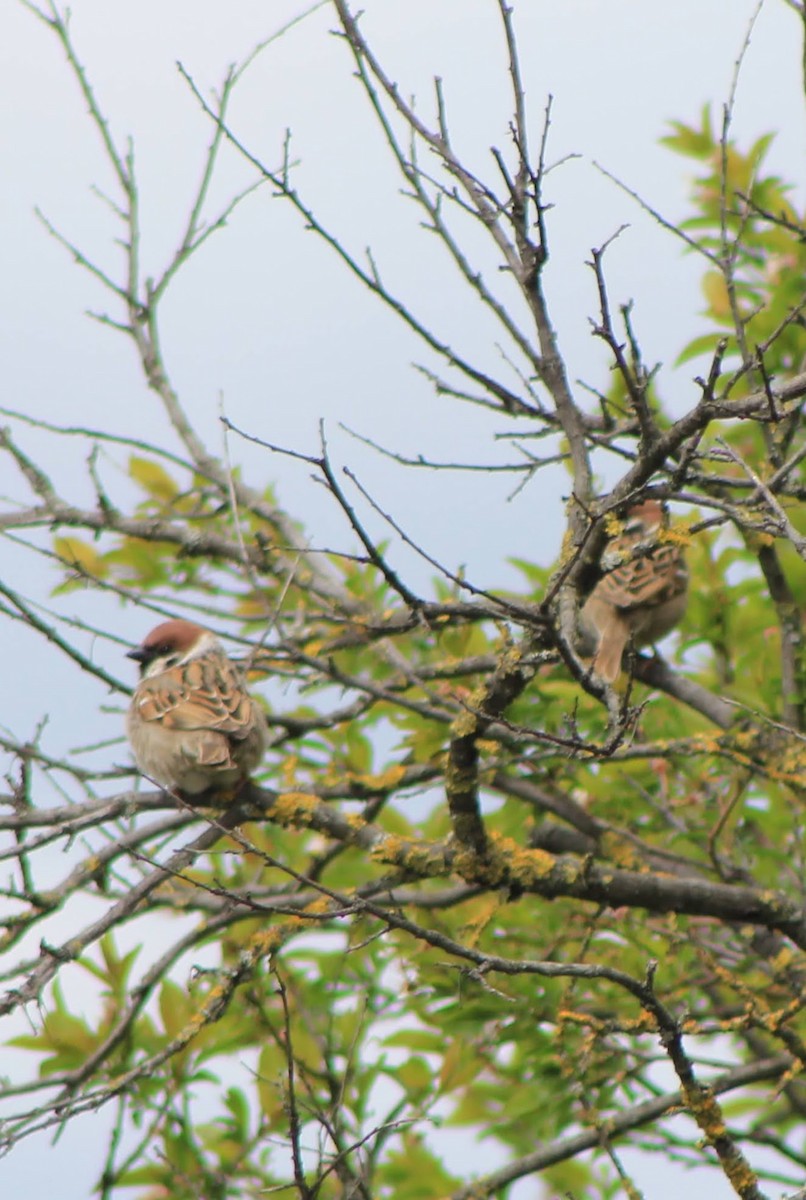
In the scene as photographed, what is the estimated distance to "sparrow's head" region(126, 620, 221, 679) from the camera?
592cm

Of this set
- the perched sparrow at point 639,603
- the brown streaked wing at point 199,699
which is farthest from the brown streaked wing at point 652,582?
the brown streaked wing at point 199,699

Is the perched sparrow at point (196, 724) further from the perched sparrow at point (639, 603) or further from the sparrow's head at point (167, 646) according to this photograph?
the perched sparrow at point (639, 603)

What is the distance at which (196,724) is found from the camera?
4.92m

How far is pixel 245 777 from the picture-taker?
4.79 meters

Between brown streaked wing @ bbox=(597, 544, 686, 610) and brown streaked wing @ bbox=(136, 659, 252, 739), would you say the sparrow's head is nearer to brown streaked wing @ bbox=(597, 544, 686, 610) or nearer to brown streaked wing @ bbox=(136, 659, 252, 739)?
brown streaked wing @ bbox=(136, 659, 252, 739)

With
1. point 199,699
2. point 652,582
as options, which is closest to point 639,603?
point 652,582

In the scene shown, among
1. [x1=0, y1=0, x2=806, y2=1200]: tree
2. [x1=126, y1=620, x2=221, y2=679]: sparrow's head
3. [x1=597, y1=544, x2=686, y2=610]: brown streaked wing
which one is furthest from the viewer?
[x1=126, y1=620, x2=221, y2=679]: sparrow's head

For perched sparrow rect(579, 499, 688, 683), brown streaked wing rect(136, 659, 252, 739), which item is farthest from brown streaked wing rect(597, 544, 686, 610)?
brown streaked wing rect(136, 659, 252, 739)

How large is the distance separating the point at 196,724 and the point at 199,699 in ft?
0.81

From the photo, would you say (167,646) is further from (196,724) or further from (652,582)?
(652,582)

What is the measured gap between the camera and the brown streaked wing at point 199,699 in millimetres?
4910

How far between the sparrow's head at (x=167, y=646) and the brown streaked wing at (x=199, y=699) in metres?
0.32

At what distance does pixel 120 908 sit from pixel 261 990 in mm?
1076

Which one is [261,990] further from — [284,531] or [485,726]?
[485,726]
